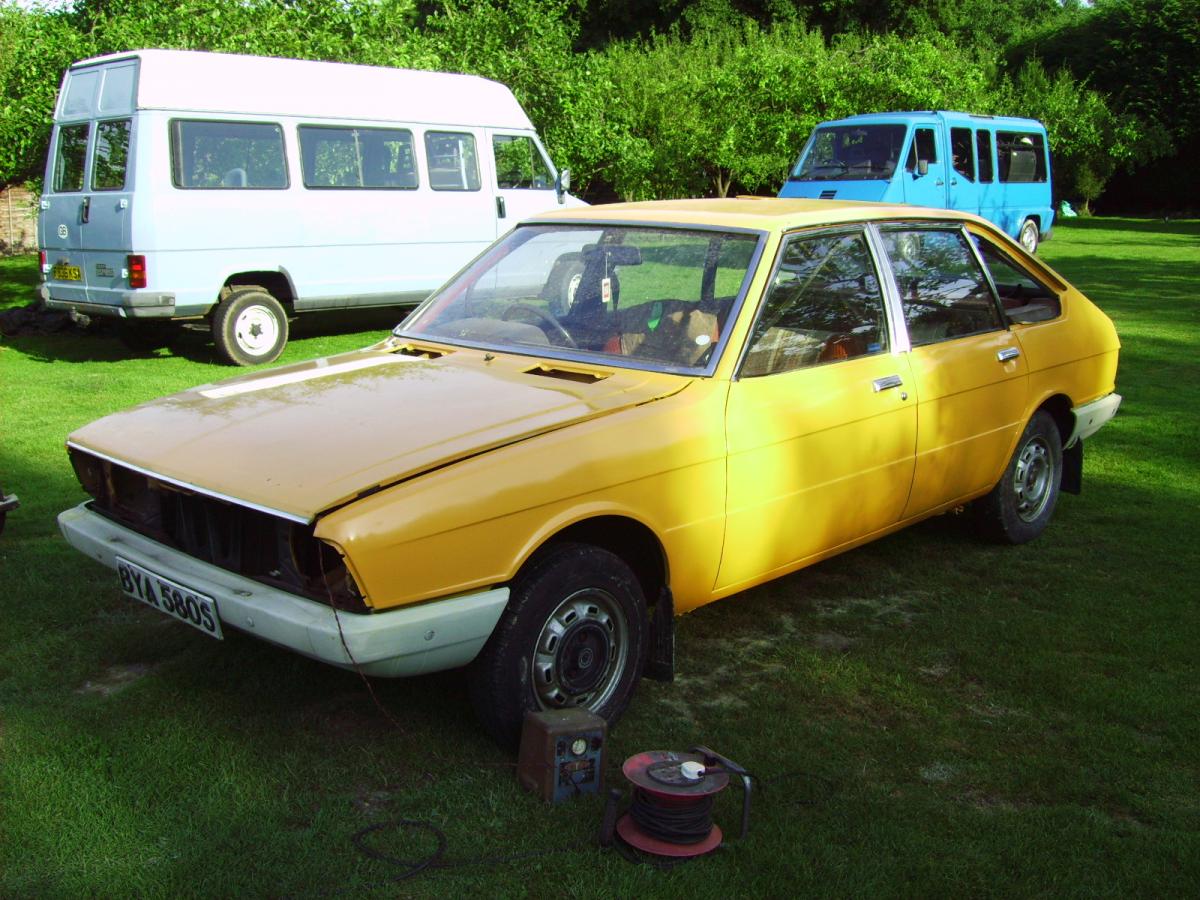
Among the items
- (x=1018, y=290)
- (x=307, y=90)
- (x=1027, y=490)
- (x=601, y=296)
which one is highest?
(x=307, y=90)

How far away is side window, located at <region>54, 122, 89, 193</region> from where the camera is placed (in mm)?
10812

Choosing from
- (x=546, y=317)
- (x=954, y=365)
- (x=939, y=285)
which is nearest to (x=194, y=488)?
(x=546, y=317)

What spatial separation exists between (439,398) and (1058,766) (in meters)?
2.34

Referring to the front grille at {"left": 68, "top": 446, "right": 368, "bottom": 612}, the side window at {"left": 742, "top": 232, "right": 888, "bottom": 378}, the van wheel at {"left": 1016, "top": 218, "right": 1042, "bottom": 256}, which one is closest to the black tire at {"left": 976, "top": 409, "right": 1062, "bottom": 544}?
the side window at {"left": 742, "top": 232, "right": 888, "bottom": 378}

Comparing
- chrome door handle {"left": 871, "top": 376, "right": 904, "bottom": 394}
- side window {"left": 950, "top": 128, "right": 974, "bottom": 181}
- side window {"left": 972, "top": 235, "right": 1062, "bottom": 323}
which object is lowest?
chrome door handle {"left": 871, "top": 376, "right": 904, "bottom": 394}

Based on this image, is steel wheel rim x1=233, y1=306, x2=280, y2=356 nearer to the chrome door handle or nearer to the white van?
the white van

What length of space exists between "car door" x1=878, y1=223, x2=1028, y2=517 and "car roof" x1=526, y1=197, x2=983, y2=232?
4.3 inches

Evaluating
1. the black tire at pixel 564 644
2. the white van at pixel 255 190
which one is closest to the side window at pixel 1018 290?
the black tire at pixel 564 644

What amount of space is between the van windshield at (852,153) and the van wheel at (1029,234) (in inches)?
200

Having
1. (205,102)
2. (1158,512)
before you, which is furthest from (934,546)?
(205,102)

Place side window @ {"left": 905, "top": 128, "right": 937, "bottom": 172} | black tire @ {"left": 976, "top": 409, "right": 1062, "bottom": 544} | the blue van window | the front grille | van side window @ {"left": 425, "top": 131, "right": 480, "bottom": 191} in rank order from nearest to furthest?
1. the front grille
2. black tire @ {"left": 976, "top": 409, "right": 1062, "bottom": 544}
3. van side window @ {"left": 425, "top": 131, "right": 480, "bottom": 191}
4. side window @ {"left": 905, "top": 128, "right": 937, "bottom": 172}
5. the blue van window

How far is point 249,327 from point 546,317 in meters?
7.23

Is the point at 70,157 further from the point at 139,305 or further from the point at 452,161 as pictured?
the point at 452,161

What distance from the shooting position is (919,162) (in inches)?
719
